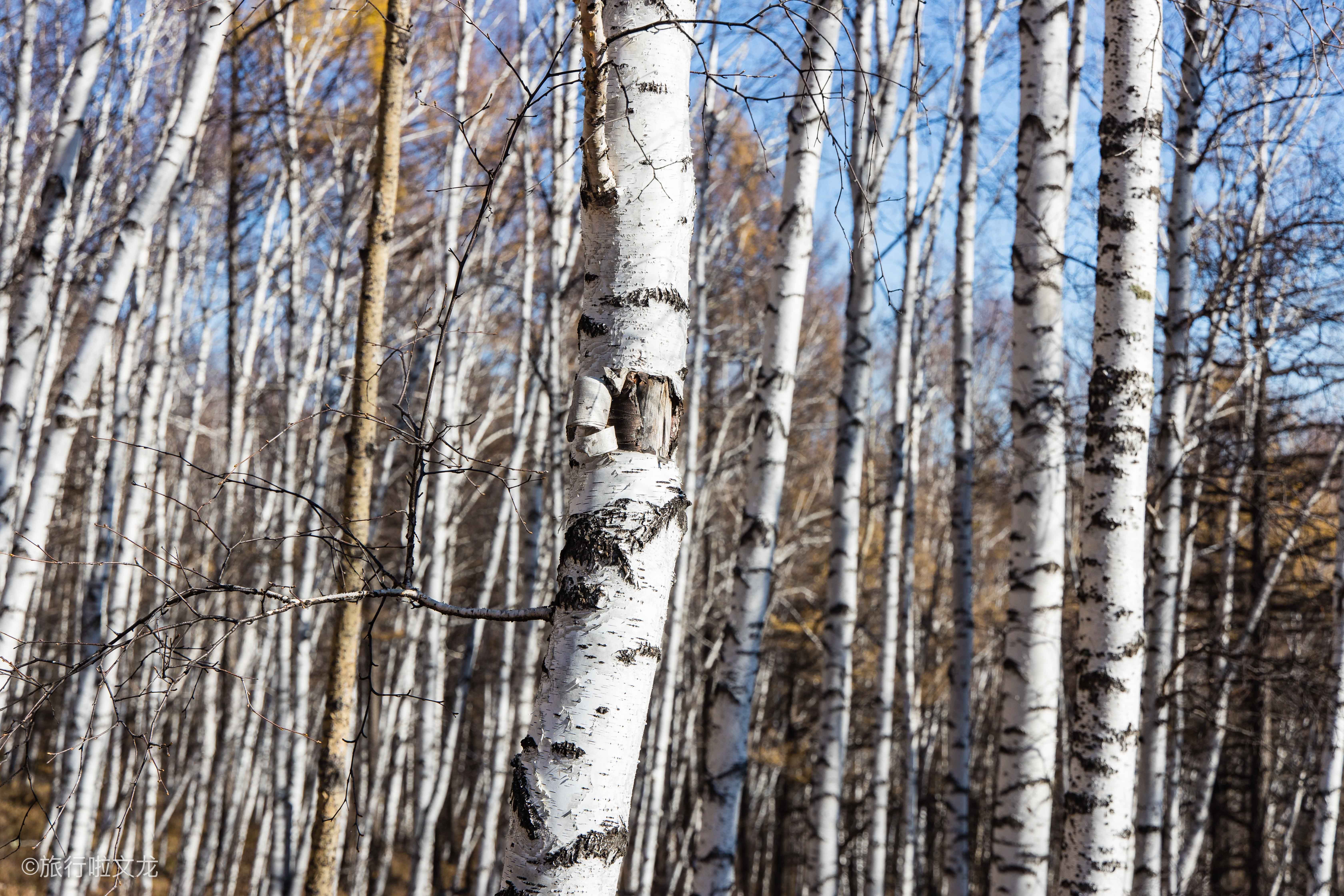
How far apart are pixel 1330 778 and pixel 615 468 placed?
5.75m

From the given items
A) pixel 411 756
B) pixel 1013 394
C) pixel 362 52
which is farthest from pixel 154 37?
pixel 411 756

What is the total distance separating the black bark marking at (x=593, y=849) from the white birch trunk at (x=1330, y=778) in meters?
5.53

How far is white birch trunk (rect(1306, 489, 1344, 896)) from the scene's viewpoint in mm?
5133

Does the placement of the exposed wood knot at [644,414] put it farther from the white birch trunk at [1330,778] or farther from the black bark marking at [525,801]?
the white birch trunk at [1330,778]

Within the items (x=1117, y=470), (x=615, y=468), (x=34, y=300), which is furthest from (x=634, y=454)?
(x=34, y=300)

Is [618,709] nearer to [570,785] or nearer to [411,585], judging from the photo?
[570,785]

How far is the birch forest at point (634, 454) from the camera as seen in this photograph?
148 centimetres

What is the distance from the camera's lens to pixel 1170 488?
5.09 metres

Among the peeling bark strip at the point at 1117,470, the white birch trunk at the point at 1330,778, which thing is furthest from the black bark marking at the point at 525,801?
the white birch trunk at the point at 1330,778

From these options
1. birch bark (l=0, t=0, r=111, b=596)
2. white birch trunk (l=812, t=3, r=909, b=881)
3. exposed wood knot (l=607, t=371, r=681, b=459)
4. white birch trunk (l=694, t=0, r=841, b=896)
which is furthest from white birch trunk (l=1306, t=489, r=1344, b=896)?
birch bark (l=0, t=0, r=111, b=596)

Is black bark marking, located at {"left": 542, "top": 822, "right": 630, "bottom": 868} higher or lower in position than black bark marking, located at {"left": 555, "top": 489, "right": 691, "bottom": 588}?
lower

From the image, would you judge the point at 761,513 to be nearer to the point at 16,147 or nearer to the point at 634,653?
the point at 634,653

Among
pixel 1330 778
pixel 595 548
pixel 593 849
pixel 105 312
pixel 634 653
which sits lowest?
pixel 1330 778

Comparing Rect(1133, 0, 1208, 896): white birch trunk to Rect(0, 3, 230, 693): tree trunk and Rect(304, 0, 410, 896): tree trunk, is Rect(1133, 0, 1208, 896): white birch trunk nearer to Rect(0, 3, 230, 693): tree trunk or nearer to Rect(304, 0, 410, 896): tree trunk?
Rect(304, 0, 410, 896): tree trunk
